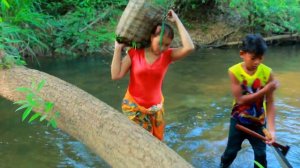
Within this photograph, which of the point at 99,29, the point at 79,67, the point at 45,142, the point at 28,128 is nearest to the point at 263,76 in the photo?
the point at 45,142

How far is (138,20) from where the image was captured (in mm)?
2805

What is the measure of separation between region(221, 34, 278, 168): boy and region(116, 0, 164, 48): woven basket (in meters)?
0.69

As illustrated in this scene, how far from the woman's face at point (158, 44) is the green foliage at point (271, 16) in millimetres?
9731

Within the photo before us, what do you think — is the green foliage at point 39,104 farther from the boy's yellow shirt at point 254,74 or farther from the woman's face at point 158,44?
the boy's yellow shirt at point 254,74

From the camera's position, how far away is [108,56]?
10445 millimetres

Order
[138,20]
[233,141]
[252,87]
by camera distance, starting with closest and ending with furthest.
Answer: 1. [138,20]
2. [252,87]
3. [233,141]

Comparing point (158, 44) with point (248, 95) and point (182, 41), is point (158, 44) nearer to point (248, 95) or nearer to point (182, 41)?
point (182, 41)

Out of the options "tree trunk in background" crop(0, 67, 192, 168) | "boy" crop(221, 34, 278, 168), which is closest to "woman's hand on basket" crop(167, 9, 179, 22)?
"boy" crop(221, 34, 278, 168)

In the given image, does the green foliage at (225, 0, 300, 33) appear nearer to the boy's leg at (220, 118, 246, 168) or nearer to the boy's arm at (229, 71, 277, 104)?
the boy's leg at (220, 118, 246, 168)

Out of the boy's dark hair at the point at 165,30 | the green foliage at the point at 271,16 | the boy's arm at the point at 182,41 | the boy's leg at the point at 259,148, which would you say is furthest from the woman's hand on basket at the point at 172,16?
the green foliage at the point at 271,16

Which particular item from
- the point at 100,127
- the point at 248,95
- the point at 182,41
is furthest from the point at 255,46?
the point at 100,127

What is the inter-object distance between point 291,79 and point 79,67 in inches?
179

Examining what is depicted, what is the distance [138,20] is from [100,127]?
32.5 inches

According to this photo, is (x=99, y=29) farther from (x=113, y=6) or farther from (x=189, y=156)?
(x=189, y=156)
